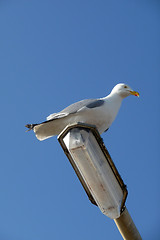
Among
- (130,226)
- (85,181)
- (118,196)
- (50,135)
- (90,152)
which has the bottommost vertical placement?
(130,226)

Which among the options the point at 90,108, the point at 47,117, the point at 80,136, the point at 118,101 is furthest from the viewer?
the point at 118,101

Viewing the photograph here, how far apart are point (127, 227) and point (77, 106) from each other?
2.02m

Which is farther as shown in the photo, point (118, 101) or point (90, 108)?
point (118, 101)

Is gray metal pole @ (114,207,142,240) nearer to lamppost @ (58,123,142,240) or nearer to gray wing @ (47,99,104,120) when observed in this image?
lamppost @ (58,123,142,240)

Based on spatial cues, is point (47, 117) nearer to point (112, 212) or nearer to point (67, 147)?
point (67, 147)

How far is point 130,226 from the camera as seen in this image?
2.61 m

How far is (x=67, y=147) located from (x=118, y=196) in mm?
580

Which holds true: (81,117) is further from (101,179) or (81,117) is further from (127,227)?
(127,227)

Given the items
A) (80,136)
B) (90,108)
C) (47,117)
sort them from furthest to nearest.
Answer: (47,117)
(90,108)
(80,136)

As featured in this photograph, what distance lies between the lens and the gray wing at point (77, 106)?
4.24 metres

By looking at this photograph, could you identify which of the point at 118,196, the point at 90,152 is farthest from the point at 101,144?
the point at 118,196

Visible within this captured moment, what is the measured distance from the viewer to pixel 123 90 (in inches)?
201

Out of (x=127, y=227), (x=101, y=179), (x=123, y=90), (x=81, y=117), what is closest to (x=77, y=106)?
(x=81, y=117)

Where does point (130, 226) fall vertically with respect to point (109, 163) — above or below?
below
